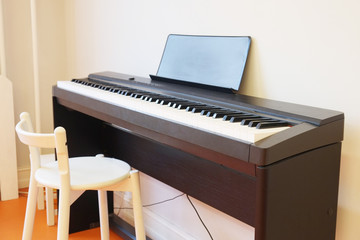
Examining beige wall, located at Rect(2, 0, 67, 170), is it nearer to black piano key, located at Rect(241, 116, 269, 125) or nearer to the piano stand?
the piano stand

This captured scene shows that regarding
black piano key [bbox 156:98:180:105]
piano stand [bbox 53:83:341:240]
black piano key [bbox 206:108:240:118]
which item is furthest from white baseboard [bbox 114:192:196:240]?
black piano key [bbox 206:108:240:118]

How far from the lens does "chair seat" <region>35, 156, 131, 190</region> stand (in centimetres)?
161

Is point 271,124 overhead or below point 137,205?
overhead

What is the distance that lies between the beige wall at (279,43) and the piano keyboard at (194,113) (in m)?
0.29

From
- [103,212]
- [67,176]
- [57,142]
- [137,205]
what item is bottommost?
[103,212]

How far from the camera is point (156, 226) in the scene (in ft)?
7.89

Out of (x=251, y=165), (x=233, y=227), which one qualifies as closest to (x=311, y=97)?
(x=251, y=165)

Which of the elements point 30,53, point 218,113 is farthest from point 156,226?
point 30,53

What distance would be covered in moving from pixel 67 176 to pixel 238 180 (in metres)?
0.62

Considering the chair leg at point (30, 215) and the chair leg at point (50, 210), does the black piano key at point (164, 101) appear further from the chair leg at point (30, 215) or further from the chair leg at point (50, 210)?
the chair leg at point (50, 210)

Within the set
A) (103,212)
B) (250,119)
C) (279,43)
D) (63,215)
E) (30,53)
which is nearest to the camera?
(250,119)

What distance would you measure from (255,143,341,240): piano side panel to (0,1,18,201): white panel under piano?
223 cm

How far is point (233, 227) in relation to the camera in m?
1.90

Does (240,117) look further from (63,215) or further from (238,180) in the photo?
(63,215)
